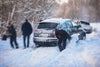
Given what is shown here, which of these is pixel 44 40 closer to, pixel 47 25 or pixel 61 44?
pixel 47 25

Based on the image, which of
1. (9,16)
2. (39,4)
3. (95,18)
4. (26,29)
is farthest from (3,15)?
(95,18)

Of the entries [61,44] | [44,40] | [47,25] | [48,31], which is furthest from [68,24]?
[44,40]

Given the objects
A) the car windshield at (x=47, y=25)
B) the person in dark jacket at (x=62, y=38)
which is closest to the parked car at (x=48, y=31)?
the car windshield at (x=47, y=25)

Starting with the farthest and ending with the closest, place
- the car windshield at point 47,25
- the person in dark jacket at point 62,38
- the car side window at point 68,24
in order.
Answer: the car side window at point 68,24 < the car windshield at point 47,25 < the person in dark jacket at point 62,38

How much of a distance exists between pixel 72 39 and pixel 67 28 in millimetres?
704

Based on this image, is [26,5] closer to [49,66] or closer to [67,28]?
[67,28]

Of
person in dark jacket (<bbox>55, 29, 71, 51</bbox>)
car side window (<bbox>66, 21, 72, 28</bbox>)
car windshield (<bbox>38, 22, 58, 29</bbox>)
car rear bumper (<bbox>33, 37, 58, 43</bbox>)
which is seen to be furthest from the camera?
car side window (<bbox>66, 21, 72, 28</bbox>)

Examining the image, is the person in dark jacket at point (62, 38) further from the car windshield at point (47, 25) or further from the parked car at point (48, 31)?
the car windshield at point (47, 25)

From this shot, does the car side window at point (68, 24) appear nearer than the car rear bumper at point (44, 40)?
No

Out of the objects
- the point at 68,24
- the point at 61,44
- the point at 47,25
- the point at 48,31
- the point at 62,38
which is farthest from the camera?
the point at 68,24

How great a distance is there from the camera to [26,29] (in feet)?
31.3

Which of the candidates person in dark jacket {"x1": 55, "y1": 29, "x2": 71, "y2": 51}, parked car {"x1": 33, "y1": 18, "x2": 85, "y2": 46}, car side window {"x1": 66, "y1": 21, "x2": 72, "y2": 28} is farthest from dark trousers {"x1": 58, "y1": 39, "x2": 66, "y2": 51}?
car side window {"x1": 66, "y1": 21, "x2": 72, "y2": 28}

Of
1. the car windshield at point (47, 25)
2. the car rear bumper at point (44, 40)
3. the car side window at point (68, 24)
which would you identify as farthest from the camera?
the car side window at point (68, 24)

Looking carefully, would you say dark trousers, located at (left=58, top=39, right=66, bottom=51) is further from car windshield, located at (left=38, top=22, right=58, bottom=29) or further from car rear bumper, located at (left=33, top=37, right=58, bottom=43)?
car windshield, located at (left=38, top=22, right=58, bottom=29)
